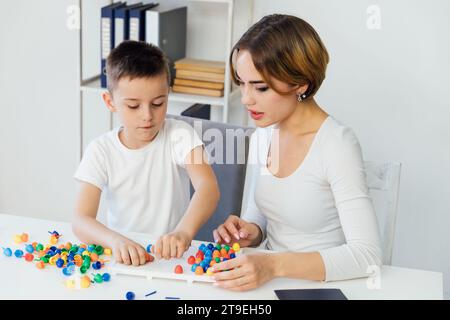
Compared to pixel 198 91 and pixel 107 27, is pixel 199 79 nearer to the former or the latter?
pixel 198 91

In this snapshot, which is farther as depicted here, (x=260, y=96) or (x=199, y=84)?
(x=199, y=84)

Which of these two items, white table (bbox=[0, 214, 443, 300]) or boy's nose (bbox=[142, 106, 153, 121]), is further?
boy's nose (bbox=[142, 106, 153, 121])

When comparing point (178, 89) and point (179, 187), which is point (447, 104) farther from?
point (179, 187)

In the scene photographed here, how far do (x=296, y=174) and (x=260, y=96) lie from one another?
8.5 inches

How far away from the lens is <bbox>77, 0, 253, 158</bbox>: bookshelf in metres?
2.61

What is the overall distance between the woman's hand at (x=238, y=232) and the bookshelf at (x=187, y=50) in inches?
36.4

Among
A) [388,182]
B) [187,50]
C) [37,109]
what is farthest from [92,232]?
[37,109]

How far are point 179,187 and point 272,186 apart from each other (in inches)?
13.4

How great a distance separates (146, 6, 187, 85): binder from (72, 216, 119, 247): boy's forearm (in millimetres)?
1131

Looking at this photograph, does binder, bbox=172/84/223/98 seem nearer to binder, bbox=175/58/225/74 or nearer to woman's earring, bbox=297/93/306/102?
binder, bbox=175/58/225/74

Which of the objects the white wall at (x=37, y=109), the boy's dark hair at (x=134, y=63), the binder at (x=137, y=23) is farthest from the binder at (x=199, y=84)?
the boy's dark hair at (x=134, y=63)

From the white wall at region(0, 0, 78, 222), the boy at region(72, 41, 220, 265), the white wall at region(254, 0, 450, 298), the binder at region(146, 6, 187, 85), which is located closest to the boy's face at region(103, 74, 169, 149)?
the boy at region(72, 41, 220, 265)

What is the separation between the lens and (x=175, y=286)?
1.34 meters

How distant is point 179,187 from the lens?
1900mm
